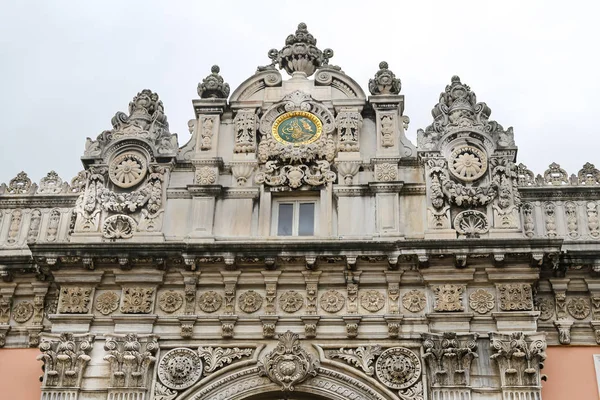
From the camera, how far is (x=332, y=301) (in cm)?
1758

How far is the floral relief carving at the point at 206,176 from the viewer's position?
19.0 metres

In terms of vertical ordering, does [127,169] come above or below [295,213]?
above

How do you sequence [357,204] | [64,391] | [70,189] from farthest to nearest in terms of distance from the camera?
[70,189]
[357,204]
[64,391]

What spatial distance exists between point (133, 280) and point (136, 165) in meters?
2.89

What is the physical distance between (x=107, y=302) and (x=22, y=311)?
213 cm

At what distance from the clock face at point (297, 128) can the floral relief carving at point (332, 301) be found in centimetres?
370

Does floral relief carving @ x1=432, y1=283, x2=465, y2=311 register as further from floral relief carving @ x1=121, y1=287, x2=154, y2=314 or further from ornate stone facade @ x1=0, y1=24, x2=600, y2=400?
floral relief carving @ x1=121, y1=287, x2=154, y2=314

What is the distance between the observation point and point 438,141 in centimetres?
1912

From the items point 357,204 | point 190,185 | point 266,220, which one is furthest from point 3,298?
point 357,204

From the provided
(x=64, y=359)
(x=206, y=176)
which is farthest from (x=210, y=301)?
(x=64, y=359)

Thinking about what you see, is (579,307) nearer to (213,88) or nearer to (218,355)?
(218,355)

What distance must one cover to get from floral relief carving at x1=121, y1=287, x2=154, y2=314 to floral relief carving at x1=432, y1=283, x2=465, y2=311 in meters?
5.70

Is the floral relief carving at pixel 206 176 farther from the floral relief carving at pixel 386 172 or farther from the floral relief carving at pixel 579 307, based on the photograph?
the floral relief carving at pixel 579 307

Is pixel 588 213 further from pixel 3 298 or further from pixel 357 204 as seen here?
pixel 3 298
